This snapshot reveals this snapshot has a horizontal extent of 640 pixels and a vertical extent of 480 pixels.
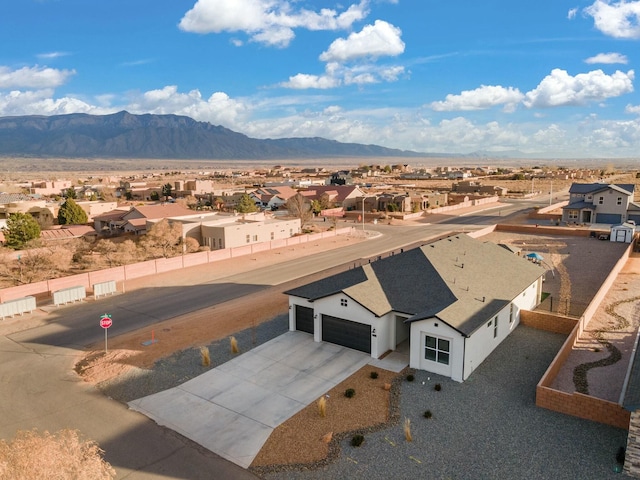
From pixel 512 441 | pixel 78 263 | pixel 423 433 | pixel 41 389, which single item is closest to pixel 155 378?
pixel 41 389

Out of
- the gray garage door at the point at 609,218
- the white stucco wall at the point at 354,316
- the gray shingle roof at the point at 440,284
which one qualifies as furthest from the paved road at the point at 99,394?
the gray garage door at the point at 609,218

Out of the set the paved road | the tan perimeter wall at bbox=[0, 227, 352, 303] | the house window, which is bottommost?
the paved road

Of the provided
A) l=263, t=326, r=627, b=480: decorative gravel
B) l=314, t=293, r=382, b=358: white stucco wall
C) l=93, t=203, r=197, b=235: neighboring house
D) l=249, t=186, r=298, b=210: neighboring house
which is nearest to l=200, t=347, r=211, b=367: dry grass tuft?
l=314, t=293, r=382, b=358: white stucco wall

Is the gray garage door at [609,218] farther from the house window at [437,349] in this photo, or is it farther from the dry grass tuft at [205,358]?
the dry grass tuft at [205,358]

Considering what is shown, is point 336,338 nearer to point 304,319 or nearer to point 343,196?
point 304,319

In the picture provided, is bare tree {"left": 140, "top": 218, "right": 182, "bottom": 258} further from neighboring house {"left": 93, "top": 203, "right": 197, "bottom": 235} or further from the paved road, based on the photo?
neighboring house {"left": 93, "top": 203, "right": 197, "bottom": 235}

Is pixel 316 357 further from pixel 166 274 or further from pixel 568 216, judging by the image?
pixel 568 216
